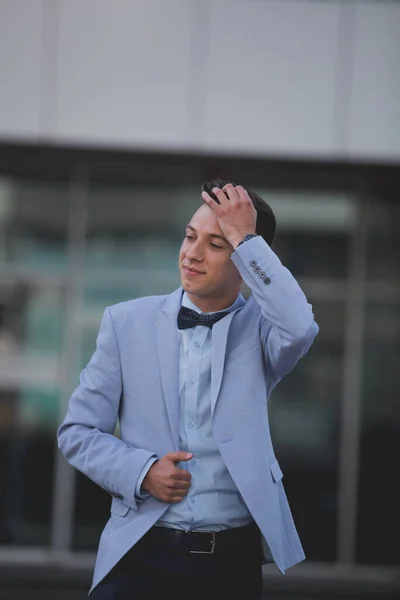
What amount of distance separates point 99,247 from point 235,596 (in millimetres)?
5016

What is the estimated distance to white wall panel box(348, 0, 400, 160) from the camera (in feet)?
22.8

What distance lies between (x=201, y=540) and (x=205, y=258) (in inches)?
30.0

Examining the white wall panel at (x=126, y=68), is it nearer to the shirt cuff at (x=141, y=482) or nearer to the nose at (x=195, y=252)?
the nose at (x=195, y=252)

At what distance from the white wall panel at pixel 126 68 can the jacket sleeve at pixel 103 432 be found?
445cm

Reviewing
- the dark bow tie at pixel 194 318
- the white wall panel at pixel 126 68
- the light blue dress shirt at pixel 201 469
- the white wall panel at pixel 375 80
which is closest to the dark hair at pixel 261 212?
the dark bow tie at pixel 194 318

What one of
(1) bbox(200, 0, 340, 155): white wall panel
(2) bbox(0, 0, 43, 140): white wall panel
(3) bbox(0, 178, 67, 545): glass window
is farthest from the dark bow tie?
(3) bbox(0, 178, 67, 545): glass window

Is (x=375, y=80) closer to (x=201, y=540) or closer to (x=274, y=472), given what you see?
(x=274, y=472)

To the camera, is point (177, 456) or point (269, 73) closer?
point (177, 456)

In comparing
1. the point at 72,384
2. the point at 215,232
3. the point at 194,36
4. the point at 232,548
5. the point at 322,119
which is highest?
the point at 194,36

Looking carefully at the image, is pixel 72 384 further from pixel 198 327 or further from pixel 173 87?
pixel 198 327

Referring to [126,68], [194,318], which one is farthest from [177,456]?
[126,68]

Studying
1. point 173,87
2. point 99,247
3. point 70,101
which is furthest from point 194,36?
point 99,247

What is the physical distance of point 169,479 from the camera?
7.91ft

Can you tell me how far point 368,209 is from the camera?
292 inches
